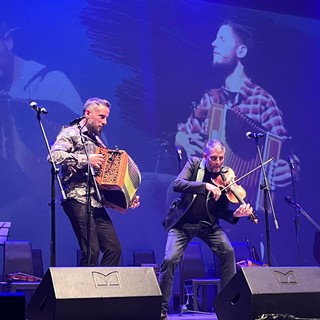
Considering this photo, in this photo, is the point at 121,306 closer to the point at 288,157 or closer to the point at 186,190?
the point at 186,190

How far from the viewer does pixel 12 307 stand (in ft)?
11.4

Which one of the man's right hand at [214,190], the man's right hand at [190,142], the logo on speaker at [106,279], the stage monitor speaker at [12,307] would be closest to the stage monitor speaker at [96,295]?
the logo on speaker at [106,279]

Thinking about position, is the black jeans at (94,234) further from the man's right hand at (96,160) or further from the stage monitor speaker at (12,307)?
the stage monitor speaker at (12,307)

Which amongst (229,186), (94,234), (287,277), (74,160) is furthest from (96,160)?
(287,277)

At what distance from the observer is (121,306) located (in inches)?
166

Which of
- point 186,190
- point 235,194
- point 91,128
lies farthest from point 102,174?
point 235,194

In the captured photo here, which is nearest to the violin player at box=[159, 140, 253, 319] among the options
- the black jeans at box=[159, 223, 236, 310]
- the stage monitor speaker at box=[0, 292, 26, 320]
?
the black jeans at box=[159, 223, 236, 310]

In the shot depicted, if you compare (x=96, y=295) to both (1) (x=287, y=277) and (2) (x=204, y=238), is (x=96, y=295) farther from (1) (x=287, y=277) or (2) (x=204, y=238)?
(2) (x=204, y=238)

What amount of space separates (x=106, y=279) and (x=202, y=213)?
2.45m

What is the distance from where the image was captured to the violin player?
21.0ft

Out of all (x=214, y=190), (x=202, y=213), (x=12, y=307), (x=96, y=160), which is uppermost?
(x=96, y=160)

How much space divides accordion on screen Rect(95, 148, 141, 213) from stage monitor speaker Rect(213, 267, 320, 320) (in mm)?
1499

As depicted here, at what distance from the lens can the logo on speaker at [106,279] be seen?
4.25 m

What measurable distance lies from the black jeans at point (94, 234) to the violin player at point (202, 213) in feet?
2.59
